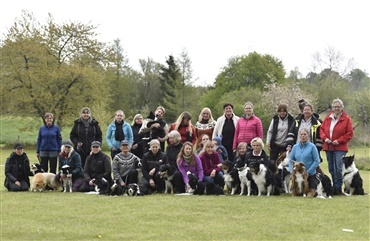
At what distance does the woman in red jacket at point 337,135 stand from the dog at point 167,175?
9.45 ft

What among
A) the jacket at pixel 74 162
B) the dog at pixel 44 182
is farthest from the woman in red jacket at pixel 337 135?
the dog at pixel 44 182

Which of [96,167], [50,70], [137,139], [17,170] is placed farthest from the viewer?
[50,70]

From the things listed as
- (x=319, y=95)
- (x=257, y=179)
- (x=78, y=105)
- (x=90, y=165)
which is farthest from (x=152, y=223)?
(x=319, y=95)

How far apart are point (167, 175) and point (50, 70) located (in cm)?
2441

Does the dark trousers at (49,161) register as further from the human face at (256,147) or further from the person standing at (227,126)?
the human face at (256,147)

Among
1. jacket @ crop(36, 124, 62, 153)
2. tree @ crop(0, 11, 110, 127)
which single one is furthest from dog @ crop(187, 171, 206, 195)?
tree @ crop(0, 11, 110, 127)

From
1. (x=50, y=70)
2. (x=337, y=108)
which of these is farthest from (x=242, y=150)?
(x=50, y=70)

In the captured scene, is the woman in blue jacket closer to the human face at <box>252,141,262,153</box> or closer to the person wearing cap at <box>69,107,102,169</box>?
the human face at <box>252,141,262,153</box>

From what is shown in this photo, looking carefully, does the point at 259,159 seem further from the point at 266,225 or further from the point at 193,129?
the point at 266,225

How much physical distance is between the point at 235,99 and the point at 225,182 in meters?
34.3

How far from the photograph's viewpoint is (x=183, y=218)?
24.6 feet

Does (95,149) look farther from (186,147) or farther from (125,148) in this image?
(186,147)

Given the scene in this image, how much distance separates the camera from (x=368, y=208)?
8367mm

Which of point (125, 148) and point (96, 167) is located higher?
point (125, 148)
